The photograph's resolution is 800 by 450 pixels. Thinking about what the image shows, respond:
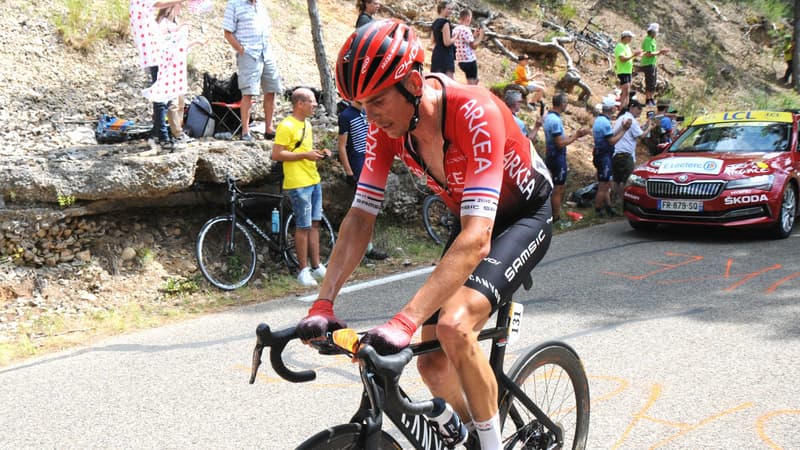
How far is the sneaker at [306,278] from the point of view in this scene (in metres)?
8.16

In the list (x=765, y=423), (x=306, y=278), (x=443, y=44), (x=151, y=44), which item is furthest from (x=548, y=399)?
(x=443, y=44)

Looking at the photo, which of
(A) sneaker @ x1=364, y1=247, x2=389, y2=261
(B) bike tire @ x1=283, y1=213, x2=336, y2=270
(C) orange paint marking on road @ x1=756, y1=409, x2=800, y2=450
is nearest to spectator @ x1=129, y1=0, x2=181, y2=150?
(B) bike tire @ x1=283, y1=213, x2=336, y2=270

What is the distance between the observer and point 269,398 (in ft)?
16.1

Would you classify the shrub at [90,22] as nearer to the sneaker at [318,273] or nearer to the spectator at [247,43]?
the spectator at [247,43]

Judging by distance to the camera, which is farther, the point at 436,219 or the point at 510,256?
the point at 436,219

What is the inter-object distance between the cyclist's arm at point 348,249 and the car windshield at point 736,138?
28.8ft

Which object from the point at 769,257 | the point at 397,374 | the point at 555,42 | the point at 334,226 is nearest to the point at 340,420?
the point at 397,374

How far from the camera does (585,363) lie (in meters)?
5.37

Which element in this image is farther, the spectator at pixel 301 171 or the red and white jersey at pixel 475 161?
the spectator at pixel 301 171

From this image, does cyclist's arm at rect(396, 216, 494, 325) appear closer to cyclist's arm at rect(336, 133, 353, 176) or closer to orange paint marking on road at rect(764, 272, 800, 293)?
orange paint marking on road at rect(764, 272, 800, 293)

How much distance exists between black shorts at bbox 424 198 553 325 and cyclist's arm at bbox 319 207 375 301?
15.5 inches

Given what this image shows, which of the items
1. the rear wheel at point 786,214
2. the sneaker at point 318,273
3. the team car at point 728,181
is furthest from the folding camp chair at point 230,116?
the rear wheel at point 786,214

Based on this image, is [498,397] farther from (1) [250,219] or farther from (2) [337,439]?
(1) [250,219]

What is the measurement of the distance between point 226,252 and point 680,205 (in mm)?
5930
